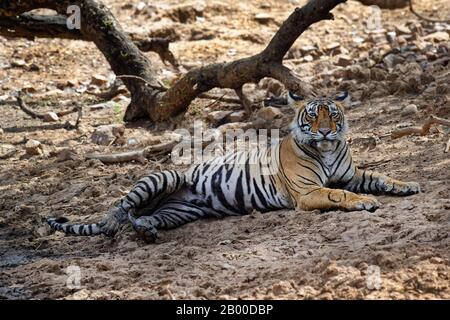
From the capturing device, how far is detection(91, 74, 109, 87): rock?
12.3 m

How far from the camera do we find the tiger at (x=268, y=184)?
692 centimetres

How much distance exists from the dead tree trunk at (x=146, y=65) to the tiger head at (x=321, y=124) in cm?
162

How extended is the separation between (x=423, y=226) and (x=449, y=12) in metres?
8.92

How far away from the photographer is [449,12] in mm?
13883

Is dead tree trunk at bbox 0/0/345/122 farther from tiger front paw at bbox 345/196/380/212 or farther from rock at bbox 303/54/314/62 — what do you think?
rock at bbox 303/54/314/62

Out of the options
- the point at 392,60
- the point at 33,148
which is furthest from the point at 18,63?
the point at 392,60

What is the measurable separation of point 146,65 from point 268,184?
12.1ft

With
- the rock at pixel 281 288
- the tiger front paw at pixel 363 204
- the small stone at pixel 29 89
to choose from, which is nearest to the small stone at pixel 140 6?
the small stone at pixel 29 89

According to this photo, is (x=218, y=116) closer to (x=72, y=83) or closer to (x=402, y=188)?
(x=72, y=83)

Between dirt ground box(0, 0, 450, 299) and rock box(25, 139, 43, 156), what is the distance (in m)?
0.09

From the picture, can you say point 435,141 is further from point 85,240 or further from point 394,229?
point 85,240

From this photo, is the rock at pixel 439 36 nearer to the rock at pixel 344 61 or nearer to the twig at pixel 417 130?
the rock at pixel 344 61

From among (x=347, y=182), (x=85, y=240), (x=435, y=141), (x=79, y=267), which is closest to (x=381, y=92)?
(x=435, y=141)

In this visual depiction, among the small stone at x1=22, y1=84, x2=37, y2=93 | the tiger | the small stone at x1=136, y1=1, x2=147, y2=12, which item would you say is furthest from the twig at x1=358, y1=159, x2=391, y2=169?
the small stone at x1=136, y1=1, x2=147, y2=12
